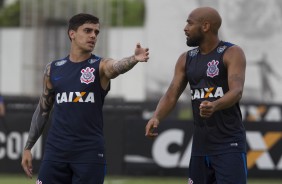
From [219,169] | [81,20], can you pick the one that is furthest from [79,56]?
[219,169]

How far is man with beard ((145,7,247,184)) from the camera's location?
8.61 metres

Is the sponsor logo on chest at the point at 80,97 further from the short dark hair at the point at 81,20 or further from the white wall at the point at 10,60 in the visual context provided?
the white wall at the point at 10,60

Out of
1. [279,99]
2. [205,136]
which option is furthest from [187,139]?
[279,99]

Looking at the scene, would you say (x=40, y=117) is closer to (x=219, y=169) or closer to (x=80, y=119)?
(x=80, y=119)

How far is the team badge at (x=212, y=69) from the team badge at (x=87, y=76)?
1095 mm

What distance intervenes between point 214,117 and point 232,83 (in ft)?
1.38

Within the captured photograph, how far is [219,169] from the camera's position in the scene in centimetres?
862

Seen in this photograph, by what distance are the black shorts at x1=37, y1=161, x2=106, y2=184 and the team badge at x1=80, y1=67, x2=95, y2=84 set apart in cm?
76

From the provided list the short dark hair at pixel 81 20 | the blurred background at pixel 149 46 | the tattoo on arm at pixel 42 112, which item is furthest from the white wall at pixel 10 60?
the short dark hair at pixel 81 20

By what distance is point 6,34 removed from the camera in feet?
129

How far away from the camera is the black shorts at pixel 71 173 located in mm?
8312

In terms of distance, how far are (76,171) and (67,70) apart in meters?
0.96

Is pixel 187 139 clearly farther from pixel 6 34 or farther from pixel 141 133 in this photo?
pixel 6 34

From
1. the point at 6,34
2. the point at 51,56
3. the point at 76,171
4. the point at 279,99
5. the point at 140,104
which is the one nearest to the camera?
the point at 76,171
